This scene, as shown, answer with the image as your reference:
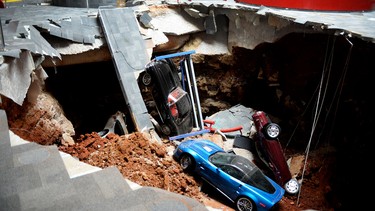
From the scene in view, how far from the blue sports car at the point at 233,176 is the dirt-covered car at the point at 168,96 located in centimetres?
103

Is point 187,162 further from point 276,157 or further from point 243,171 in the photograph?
point 276,157

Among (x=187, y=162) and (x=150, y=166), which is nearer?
(x=150, y=166)

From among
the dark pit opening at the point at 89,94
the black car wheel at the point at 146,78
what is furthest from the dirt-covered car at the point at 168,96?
the dark pit opening at the point at 89,94

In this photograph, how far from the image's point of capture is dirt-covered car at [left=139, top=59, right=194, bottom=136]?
280 inches

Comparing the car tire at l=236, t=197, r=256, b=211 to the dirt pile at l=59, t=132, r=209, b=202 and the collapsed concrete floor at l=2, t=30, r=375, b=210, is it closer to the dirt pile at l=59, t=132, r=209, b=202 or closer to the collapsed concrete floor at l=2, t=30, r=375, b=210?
the dirt pile at l=59, t=132, r=209, b=202

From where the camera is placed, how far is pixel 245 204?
19.2ft

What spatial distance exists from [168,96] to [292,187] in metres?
3.34

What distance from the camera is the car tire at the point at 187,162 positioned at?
6.25 metres

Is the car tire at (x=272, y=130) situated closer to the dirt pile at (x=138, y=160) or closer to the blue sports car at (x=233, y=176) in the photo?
the blue sports car at (x=233, y=176)

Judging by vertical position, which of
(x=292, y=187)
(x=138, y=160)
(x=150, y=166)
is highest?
(x=138, y=160)

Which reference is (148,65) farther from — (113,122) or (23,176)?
(23,176)

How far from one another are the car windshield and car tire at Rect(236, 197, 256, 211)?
1.00ft

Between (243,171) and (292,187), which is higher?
(243,171)

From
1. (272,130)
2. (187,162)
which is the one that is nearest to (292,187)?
(272,130)
